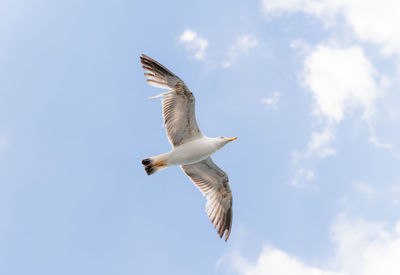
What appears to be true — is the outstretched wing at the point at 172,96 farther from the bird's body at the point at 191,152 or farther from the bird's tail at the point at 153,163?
the bird's tail at the point at 153,163

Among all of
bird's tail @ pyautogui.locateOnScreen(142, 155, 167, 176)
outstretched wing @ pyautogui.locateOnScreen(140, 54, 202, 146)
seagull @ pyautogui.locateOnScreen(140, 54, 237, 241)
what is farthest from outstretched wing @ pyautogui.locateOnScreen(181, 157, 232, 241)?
outstretched wing @ pyautogui.locateOnScreen(140, 54, 202, 146)

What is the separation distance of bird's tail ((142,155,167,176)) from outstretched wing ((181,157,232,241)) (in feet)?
5.15


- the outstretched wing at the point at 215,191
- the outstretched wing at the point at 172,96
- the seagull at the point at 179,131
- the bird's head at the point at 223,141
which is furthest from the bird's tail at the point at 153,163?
the bird's head at the point at 223,141

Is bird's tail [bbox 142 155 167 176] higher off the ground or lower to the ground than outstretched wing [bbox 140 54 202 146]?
lower

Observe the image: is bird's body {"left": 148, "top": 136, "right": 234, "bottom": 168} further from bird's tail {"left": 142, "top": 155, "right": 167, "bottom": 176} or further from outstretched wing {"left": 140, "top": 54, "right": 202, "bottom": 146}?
outstretched wing {"left": 140, "top": 54, "right": 202, "bottom": 146}

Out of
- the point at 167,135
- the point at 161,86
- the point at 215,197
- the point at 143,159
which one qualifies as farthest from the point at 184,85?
the point at 215,197

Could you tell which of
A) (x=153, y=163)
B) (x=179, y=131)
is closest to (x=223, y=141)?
(x=179, y=131)

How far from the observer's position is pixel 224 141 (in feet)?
47.9

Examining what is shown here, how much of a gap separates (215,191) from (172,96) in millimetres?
4013

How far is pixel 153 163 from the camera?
46.8ft

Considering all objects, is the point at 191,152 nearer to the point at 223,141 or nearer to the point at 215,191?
Answer: the point at 223,141

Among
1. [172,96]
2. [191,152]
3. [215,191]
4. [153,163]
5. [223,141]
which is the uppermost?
[223,141]

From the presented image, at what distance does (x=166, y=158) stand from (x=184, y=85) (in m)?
2.35

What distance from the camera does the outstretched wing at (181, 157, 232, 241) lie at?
15.7 meters
